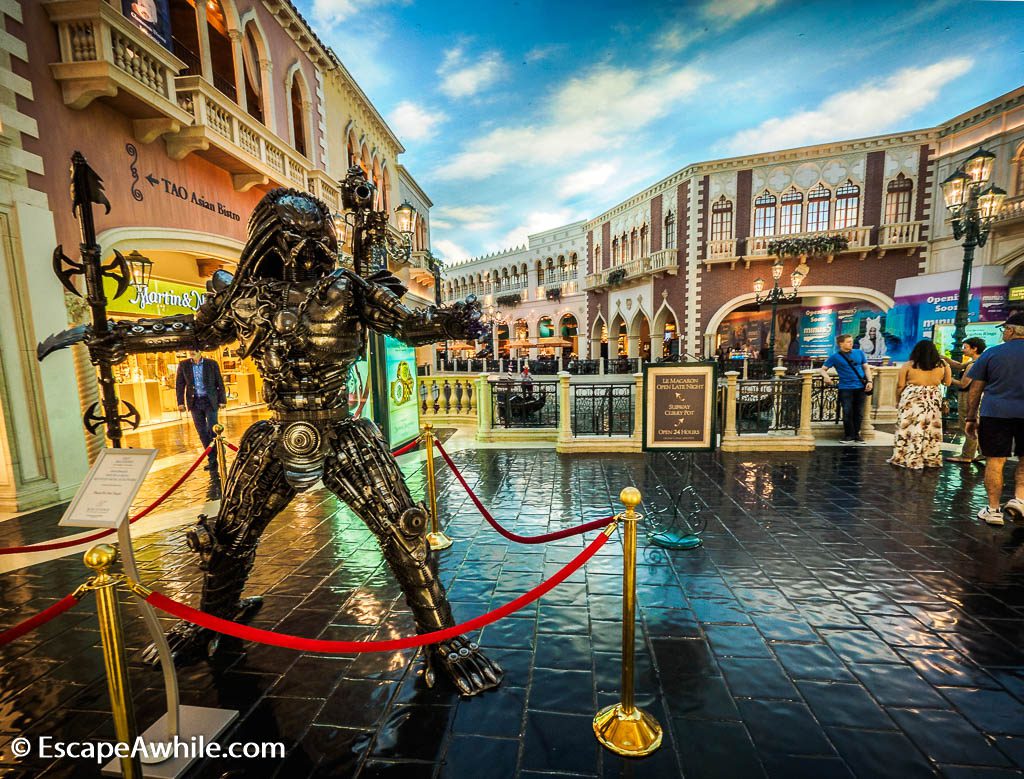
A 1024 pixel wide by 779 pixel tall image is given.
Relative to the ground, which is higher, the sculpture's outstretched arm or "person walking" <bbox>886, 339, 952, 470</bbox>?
the sculpture's outstretched arm

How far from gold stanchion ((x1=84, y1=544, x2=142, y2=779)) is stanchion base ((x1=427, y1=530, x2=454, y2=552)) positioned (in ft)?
9.23

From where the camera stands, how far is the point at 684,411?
4.79 metres

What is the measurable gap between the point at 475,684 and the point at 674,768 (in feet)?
3.56

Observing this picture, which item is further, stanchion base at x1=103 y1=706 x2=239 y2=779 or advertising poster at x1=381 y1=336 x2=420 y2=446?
advertising poster at x1=381 y1=336 x2=420 y2=446

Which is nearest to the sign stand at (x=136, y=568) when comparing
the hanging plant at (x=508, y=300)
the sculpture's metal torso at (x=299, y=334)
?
the sculpture's metal torso at (x=299, y=334)

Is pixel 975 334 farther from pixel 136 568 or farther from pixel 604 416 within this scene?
pixel 136 568

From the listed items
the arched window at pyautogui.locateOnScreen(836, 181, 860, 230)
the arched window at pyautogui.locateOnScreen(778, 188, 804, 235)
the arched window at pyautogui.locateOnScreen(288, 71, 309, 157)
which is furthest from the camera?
the arched window at pyautogui.locateOnScreen(778, 188, 804, 235)

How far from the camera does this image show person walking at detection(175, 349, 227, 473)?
6.16 m

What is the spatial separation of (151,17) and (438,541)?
9224 millimetres

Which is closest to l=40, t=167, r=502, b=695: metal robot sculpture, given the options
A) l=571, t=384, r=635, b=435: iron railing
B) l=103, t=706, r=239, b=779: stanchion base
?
l=103, t=706, r=239, b=779: stanchion base

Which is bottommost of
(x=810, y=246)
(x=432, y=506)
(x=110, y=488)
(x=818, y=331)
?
(x=432, y=506)

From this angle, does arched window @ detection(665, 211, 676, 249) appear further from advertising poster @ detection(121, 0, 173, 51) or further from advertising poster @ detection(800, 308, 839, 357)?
advertising poster @ detection(121, 0, 173, 51)

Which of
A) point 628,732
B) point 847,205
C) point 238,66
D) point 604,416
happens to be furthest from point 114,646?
point 847,205

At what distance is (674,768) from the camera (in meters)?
1.98
